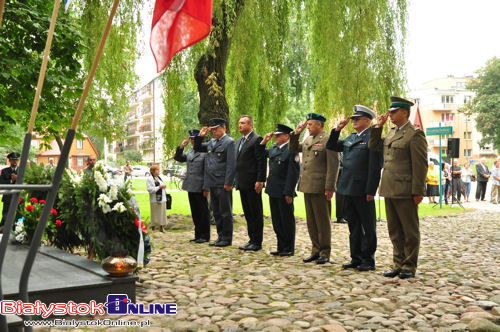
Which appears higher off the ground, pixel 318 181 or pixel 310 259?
pixel 318 181

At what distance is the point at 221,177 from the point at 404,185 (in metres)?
3.86

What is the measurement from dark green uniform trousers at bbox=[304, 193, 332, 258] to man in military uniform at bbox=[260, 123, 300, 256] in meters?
0.38

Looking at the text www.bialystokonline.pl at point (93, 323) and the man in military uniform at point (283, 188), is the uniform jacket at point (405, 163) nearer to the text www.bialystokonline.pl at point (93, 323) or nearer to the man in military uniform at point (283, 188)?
the man in military uniform at point (283, 188)

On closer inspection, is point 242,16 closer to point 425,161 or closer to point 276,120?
point 276,120

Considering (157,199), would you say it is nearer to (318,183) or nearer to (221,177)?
(221,177)

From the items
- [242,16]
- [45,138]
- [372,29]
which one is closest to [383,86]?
[372,29]

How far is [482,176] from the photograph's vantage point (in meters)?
23.1

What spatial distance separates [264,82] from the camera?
41.6 feet

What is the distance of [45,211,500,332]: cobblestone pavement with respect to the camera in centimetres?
441

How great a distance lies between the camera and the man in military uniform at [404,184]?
6246mm

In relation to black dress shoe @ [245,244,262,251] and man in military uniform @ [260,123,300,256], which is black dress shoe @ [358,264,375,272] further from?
black dress shoe @ [245,244,262,251]

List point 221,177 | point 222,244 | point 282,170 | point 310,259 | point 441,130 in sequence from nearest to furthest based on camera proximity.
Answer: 1. point 310,259
2. point 282,170
3. point 222,244
4. point 221,177
5. point 441,130

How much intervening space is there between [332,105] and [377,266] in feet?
14.8

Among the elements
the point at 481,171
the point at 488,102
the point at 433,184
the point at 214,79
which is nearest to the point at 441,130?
the point at 433,184
